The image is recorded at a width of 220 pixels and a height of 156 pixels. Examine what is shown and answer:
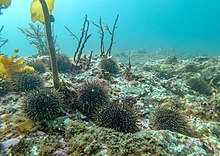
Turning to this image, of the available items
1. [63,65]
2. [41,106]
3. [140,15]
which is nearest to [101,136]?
[41,106]

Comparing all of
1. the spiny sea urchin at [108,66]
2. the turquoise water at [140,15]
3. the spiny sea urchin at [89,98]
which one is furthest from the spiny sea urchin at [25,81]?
the turquoise water at [140,15]

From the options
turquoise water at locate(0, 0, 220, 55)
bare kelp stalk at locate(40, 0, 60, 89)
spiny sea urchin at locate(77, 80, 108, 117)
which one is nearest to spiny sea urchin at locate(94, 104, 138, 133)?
spiny sea urchin at locate(77, 80, 108, 117)

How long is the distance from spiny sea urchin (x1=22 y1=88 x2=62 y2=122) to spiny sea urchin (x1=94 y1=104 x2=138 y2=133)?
3.14 ft

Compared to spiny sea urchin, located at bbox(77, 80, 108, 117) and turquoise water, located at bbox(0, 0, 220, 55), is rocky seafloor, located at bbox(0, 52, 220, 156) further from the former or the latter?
turquoise water, located at bbox(0, 0, 220, 55)

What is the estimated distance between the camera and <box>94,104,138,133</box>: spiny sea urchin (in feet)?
11.3

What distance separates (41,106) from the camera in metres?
3.56

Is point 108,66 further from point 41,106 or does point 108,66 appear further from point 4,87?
point 41,106

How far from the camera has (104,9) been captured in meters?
183

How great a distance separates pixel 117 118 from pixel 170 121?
1.20m

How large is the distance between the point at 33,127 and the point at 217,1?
187 m

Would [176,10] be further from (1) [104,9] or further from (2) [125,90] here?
(2) [125,90]

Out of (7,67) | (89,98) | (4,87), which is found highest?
(7,67)

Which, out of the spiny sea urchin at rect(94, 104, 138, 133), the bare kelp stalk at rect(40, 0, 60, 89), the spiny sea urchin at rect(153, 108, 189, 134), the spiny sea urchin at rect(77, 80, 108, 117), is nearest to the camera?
the spiny sea urchin at rect(94, 104, 138, 133)

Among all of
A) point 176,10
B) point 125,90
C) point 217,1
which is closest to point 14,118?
point 125,90
